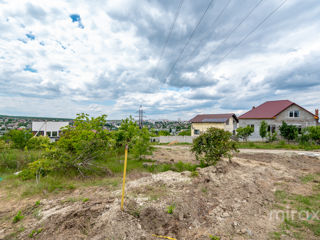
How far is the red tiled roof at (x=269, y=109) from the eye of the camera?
2216 centimetres

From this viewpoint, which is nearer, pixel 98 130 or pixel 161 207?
pixel 161 207

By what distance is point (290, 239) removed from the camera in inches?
110

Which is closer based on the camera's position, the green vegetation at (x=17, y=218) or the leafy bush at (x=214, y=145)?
the green vegetation at (x=17, y=218)

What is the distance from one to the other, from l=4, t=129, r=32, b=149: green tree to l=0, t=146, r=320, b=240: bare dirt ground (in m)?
6.48

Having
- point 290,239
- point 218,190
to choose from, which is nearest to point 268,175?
point 218,190

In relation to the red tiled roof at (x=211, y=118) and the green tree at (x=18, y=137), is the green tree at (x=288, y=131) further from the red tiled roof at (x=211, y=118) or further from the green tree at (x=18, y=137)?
the green tree at (x=18, y=137)

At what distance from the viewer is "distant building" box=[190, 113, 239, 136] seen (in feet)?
88.0

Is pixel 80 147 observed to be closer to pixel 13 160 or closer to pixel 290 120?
pixel 13 160

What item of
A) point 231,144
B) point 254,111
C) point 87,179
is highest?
point 254,111

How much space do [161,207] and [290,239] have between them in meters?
2.53

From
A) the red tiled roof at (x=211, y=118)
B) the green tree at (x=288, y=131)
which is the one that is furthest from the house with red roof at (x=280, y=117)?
the red tiled roof at (x=211, y=118)

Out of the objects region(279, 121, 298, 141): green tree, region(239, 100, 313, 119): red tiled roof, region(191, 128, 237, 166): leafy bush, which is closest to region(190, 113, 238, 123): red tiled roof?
region(239, 100, 313, 119): red tiled roof

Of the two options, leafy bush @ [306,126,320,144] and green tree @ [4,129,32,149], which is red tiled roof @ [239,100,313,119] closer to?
leafy bush @ [306,126,320,144]

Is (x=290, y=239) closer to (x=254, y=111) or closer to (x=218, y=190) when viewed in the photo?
(x=218, y=190)
